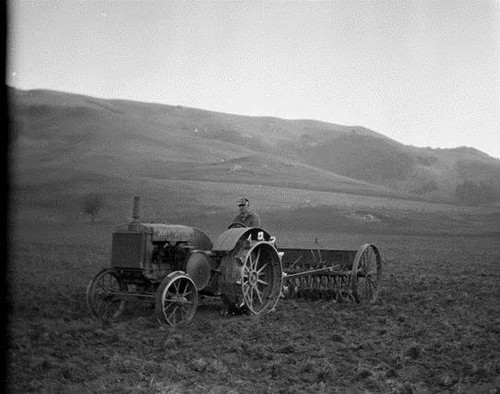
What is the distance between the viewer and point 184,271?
27.3ft

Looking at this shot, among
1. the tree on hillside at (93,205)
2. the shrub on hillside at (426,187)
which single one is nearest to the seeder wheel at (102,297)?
the tree on hillside at (93,205)

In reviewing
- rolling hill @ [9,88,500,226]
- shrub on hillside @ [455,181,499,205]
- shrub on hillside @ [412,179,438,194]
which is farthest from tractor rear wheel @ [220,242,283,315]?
shrub on hillside @ [412,179,438,194]

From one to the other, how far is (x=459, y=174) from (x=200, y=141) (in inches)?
1404

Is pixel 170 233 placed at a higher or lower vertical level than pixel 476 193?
lower

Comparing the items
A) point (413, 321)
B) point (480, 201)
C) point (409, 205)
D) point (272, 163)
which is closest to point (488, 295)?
point (413, 321)

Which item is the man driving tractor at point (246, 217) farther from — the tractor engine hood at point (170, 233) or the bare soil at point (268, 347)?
the bare soil at point (268, 347)

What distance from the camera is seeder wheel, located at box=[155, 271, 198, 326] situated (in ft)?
24.1

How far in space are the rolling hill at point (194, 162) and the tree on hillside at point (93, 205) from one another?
4.28 ft

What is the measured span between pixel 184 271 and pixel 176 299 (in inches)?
29.4

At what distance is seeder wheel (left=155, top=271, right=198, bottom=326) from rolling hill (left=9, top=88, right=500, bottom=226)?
36.7 feet

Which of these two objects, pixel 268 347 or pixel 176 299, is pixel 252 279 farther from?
pixel 268 347

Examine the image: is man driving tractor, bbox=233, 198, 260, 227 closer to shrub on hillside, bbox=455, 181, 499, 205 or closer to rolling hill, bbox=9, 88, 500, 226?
rolling hill, bbox=9, 88, 500, 226

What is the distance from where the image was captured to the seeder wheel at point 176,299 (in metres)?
7.36

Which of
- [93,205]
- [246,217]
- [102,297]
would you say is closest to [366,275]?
[246,217]
